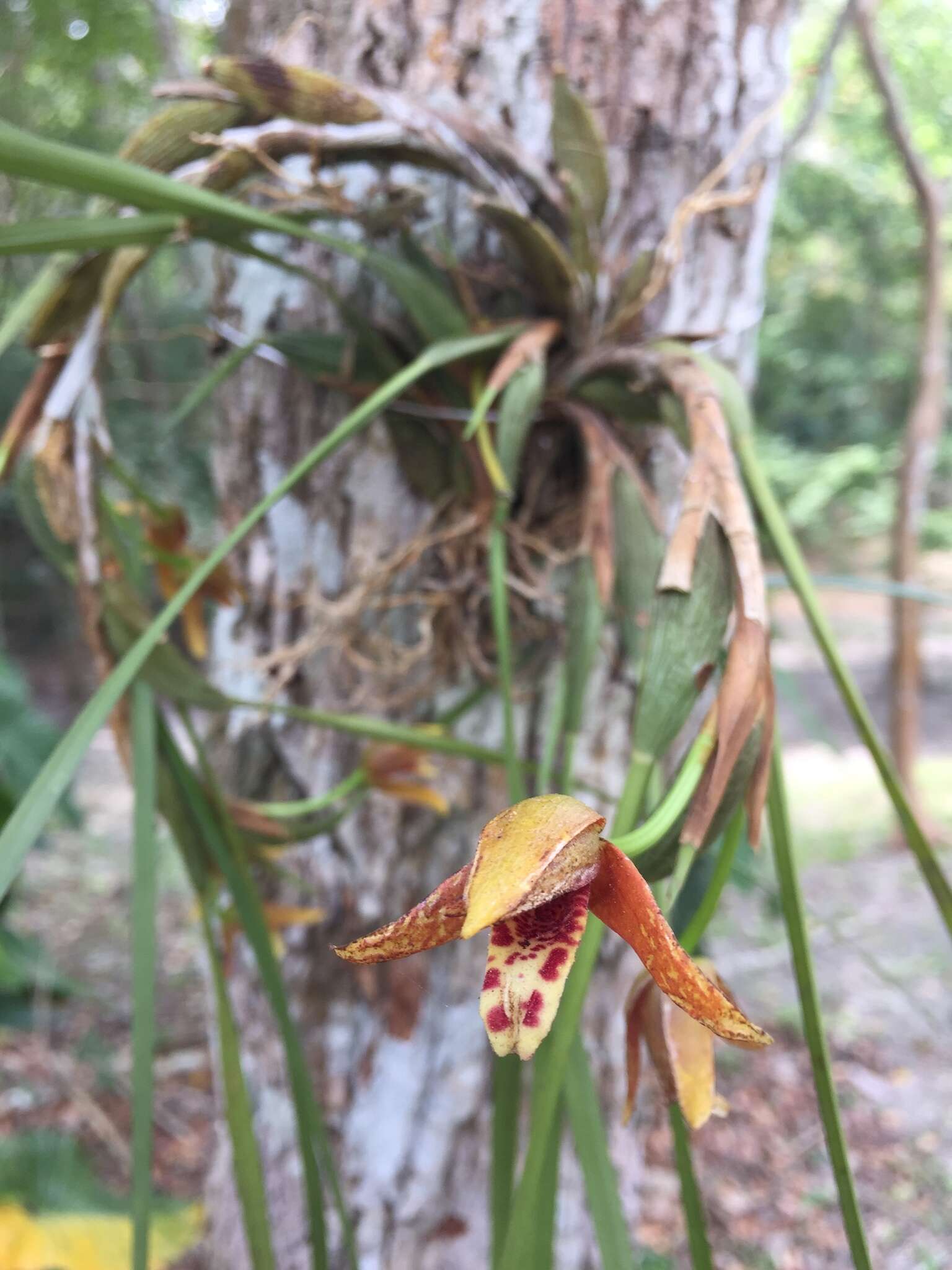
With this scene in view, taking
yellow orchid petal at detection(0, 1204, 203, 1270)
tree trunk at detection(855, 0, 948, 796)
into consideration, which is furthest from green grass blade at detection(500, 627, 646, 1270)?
tree trunk at detection(855, 0, 948, 796)

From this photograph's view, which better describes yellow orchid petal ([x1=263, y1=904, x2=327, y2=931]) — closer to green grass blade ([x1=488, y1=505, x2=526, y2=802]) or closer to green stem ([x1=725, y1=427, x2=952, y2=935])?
green grass blade ([x1=488, y1=505, x2=526, y2=802])

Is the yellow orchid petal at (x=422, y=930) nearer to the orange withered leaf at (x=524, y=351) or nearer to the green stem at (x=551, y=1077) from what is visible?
the green stem at (x=551, y=1077)

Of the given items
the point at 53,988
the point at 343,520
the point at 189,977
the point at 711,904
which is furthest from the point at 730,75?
the point at 189,977

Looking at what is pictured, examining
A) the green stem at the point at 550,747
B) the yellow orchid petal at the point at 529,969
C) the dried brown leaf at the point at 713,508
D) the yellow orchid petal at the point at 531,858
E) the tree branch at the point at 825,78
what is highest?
the tree branch at the point at 825,78

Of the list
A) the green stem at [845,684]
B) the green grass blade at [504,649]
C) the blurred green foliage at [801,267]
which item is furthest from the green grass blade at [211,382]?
the green stem at [845,684]

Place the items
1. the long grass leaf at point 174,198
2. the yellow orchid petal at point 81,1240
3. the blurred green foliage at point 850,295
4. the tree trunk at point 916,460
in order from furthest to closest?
the blurred green foliage at point 850,295
the tree trunk at point 916,460
the yellow orchid petal at point 81,1240
the long grass leaf at point 174,198

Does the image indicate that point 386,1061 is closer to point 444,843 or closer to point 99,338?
point 444,843
